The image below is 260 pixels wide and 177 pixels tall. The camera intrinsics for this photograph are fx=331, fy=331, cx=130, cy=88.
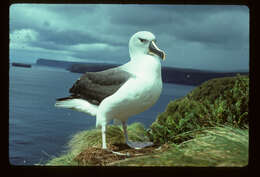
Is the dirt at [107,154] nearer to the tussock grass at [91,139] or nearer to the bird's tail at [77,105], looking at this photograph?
the tussock grass at [91,139]

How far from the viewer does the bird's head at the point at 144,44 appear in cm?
276

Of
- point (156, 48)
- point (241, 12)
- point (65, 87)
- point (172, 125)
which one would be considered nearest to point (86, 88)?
point (65, 87)

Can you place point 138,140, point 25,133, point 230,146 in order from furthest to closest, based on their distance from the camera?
point 138,140
point 25,133
point 230,146

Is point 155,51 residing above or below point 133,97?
above

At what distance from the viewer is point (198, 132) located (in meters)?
2.93

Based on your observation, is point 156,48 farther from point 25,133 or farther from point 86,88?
point 25,133

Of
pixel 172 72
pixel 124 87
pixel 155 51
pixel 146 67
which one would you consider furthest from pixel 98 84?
pixel 172 72

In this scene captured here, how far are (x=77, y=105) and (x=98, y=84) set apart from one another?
260 mm

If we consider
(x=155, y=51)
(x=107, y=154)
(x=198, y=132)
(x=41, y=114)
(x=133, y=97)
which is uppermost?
(x=155, y=51)

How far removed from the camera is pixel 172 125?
305 centimetres

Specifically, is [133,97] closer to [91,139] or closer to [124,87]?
[124,87]

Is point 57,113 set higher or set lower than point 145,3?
lower

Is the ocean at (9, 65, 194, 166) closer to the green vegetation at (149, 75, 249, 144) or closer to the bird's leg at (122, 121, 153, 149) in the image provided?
the bird's leg at (122, 121, 153, 149)
